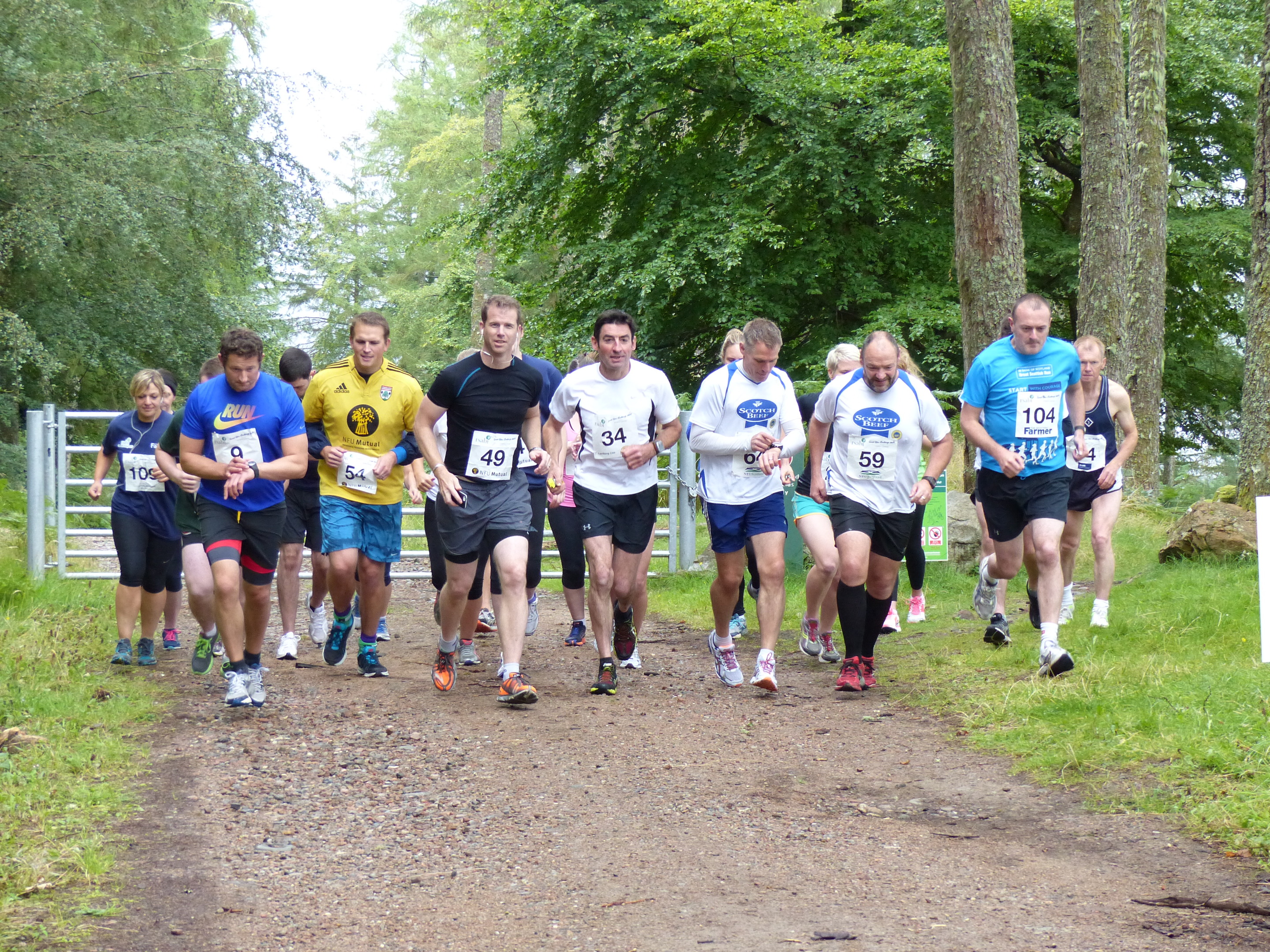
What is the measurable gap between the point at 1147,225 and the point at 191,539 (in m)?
13.5

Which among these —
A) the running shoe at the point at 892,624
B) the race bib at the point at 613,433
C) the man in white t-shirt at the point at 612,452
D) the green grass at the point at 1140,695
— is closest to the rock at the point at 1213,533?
the green grass at the point at 1140,695

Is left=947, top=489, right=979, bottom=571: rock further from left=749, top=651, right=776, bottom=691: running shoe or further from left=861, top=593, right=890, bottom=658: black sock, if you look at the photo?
left=749, top=651, right=776, bottom=691: running shoe

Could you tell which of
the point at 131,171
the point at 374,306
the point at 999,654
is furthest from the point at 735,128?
the point at 374,306

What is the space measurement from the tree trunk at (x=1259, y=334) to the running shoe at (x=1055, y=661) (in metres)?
3.33

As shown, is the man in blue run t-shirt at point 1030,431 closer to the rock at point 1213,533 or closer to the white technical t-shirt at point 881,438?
the white technical t-shirt at point 881,438

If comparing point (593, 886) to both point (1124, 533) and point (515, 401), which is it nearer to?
point (515, 401)

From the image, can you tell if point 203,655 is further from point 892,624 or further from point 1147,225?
point 1147,225

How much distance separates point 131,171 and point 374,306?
92.4 ft

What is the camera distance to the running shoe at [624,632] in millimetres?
8273

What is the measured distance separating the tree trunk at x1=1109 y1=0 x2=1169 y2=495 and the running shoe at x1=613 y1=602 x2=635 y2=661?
9.93 m

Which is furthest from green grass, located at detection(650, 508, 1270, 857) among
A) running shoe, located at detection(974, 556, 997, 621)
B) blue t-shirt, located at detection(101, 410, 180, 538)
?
blue t-shirt, located at detection(101, 410, 180, 538)

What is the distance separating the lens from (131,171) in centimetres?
1862

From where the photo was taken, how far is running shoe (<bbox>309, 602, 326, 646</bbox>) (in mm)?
9805

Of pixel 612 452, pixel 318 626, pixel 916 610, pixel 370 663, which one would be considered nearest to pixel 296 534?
pixel 318 626
